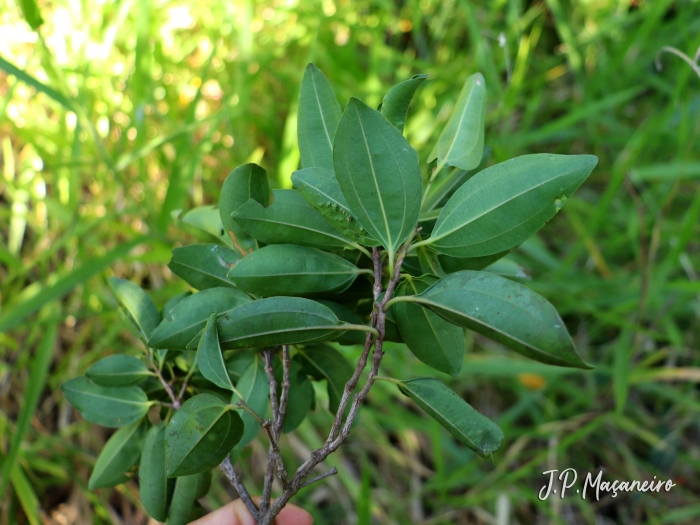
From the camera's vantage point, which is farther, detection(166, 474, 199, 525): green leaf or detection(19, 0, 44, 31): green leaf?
detection(19, 0, 44, 31): green leaf

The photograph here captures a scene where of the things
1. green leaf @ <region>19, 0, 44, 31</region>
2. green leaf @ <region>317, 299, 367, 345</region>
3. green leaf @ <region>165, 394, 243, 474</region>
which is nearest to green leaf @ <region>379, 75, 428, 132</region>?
green leaf @ <region>317, 299, 367, 345</region>

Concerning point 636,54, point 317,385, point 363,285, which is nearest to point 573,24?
point 636,54

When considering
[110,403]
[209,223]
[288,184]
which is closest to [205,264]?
[209,223]

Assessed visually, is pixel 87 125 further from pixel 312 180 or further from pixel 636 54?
pixel 636 54

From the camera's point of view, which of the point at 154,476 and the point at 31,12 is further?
the point at 31,12

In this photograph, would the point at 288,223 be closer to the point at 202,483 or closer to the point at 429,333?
the point at 429,333

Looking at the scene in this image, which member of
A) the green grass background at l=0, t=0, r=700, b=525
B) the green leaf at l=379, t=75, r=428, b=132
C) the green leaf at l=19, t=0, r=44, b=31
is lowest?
the green grass background at l=0, t=0, r=700, b=525

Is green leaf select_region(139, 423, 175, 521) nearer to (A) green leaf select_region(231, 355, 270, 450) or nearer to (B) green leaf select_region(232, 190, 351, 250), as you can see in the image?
(A) green leaf select_region(231, 355, 270, 450)
